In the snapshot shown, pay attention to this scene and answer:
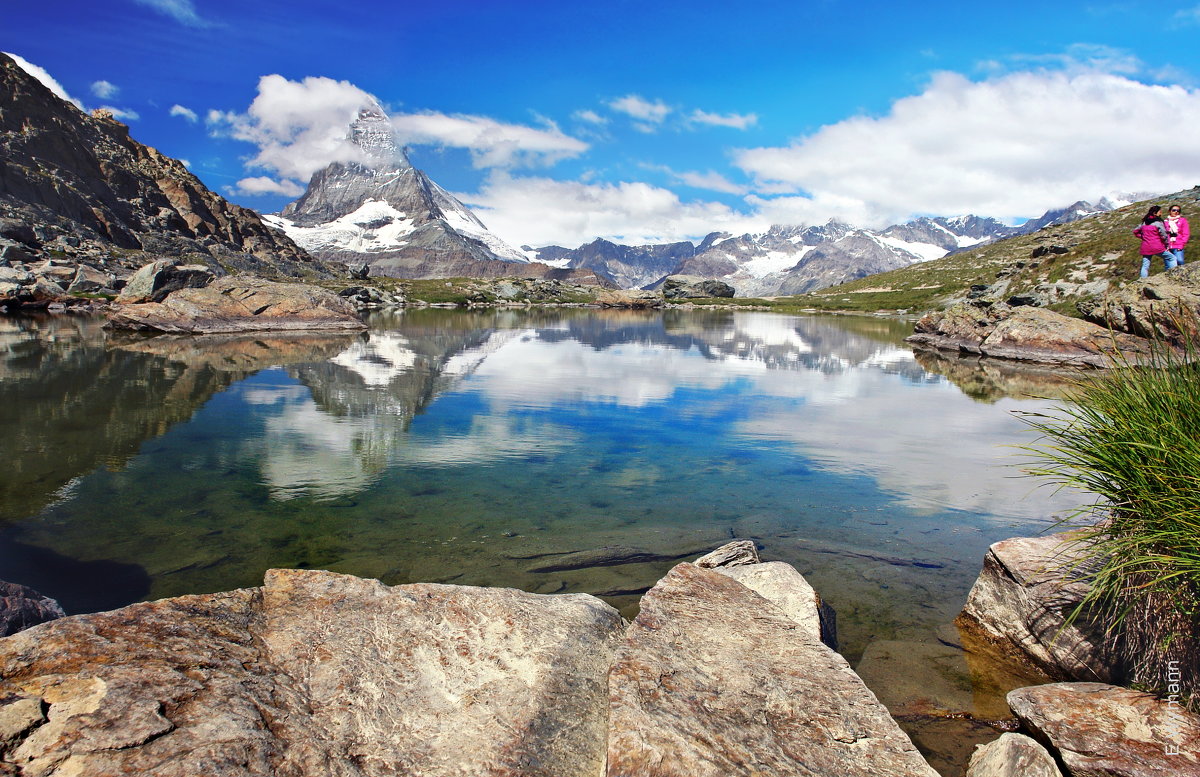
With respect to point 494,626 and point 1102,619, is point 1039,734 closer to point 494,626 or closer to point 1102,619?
point 1102,619

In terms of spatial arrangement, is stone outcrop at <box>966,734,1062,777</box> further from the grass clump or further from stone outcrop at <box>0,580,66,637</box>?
stone outcrop at <box>0,580,66,637</box>

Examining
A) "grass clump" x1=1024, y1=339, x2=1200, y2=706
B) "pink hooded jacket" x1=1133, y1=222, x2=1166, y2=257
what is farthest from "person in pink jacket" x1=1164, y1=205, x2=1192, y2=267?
"grass clump" x1=1024, y1=339, x2=1200, y2=706

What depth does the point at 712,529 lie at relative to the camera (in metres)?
10.7

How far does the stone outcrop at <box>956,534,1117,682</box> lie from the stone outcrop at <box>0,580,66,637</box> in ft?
33.7

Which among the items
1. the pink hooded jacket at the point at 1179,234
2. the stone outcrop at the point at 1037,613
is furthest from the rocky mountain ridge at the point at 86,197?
the pink hooded jacket at the point at 1179,234

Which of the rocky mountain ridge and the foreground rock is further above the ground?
the rocky mountain ridge

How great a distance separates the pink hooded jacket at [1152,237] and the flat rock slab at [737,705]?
34.9m

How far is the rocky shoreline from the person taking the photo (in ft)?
12.8

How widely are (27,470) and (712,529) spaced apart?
13628 mm

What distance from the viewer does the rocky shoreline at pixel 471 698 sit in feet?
12.8

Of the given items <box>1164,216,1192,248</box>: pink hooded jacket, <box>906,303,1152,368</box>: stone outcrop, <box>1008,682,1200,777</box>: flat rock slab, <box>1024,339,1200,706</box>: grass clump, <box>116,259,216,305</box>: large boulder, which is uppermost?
<box>1164,216,1192,248</box>: pink hooded jacket

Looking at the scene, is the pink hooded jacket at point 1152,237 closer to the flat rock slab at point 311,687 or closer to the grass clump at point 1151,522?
the grass clump at point 1151,522

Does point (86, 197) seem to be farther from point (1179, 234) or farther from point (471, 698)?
point (1179, 234)

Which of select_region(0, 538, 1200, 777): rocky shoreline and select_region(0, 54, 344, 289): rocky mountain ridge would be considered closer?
select_region(0, 538, 1200, 777): rocky shoreline
